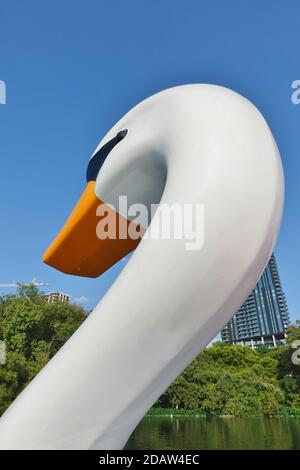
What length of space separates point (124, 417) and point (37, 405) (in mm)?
214

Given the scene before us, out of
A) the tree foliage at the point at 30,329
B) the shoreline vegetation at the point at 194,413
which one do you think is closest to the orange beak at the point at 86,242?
the tree foliage at the point at 30,329

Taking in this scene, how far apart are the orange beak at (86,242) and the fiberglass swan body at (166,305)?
1.79ft

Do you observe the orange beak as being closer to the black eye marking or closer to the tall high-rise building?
the black eye marking

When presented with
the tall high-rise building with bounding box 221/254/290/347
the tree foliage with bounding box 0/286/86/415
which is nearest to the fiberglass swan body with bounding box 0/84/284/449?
the tree foliage with bounding box 0/286/86/415

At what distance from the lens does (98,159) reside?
160 cm

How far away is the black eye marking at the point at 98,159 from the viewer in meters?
1.51

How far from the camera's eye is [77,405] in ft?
3.05

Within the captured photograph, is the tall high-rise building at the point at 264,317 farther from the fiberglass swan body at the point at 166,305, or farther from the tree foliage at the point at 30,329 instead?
the fiberglass swan body at the point at 166,305

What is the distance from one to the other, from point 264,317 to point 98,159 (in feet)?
201

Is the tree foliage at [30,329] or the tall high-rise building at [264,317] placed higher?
the tall high-rise building at [264,317]

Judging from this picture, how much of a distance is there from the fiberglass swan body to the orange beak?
0.55m

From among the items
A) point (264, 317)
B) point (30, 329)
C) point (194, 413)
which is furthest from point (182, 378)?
point (264, 317)

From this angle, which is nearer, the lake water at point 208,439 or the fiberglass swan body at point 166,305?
the fiberglass swan body at point 166,305
